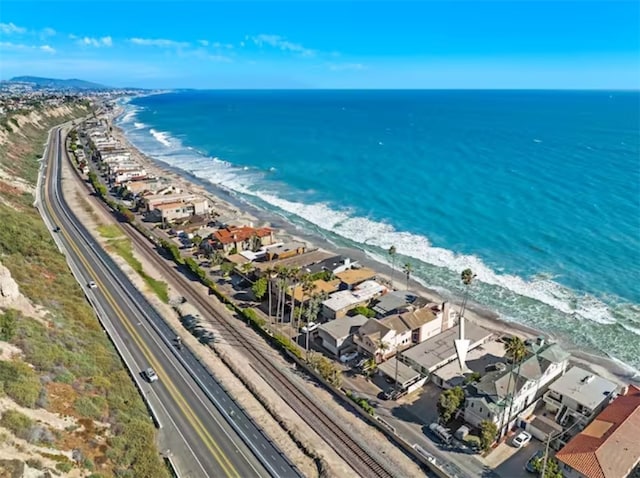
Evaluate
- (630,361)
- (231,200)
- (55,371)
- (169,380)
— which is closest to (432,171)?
(231,200)

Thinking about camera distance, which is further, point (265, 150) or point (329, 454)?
point (265, 150)

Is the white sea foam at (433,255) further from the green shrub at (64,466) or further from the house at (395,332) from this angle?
the green shrub at (64,466)

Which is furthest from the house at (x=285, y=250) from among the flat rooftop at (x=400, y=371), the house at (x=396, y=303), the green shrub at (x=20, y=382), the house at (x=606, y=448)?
the house at (x=606, y=448)

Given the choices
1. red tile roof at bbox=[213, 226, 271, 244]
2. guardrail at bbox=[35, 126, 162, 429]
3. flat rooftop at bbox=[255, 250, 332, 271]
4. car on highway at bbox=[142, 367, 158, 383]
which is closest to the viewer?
guardrail at bbox=[35, 126, 162, 429]

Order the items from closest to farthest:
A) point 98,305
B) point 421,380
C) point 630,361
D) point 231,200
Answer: point 421,380
point 630,361
point 98,305
point 231,200

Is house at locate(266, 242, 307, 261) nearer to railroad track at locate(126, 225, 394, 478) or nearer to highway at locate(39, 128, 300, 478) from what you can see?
railroad track at locate(126, 225, 394, 478)

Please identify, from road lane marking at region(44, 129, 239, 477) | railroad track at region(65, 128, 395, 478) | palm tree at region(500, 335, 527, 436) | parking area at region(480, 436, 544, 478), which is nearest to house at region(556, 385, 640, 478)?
parking area at region(480, 436, 544, 478)

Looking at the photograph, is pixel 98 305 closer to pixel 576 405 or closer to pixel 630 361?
pixel 576 405
